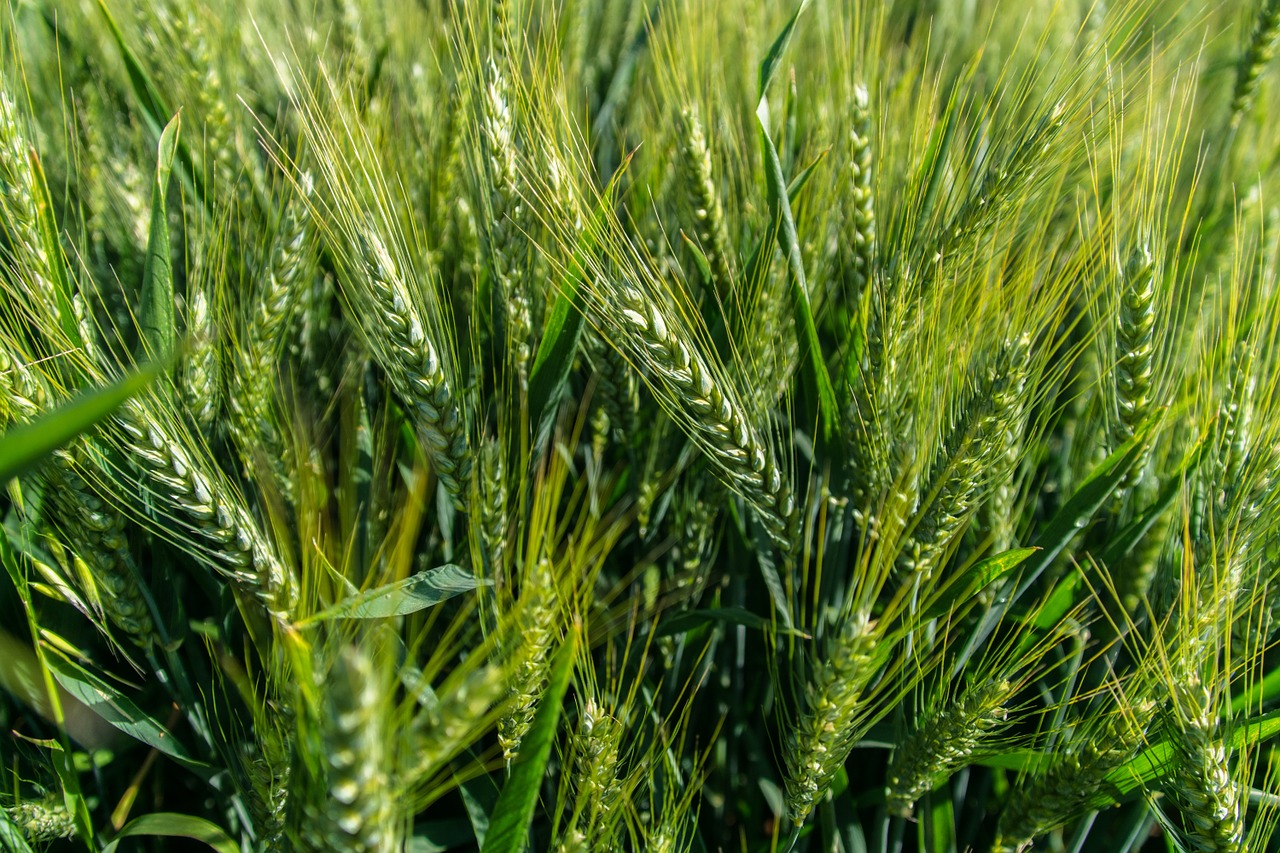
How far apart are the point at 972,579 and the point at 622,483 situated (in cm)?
47

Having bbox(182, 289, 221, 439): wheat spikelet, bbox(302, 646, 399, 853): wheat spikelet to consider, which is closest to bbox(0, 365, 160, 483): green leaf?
bbox(302, 646, 399, 853): wheat spikelet

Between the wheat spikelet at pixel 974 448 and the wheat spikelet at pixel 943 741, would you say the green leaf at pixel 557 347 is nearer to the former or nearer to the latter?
the wheat spikelet at pixel 974 448

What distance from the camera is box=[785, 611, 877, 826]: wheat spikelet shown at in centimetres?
71

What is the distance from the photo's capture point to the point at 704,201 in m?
1.03

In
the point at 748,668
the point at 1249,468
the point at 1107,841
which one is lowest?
the point at 1107,841

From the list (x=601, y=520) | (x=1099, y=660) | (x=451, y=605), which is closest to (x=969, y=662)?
(x=1099, y=660)

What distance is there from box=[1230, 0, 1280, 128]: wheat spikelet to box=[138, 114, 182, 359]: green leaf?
4.79ft

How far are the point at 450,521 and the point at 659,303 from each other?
40 cm

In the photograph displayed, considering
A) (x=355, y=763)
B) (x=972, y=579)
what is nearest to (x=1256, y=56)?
(x=972, y=579)

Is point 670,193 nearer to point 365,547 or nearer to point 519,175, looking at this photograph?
point 519,175

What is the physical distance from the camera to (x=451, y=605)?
1.08m

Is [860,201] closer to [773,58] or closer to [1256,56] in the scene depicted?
[773,58]

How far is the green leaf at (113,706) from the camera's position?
84cm

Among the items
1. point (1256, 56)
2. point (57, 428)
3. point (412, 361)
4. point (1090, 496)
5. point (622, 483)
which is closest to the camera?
point (57, 428)
